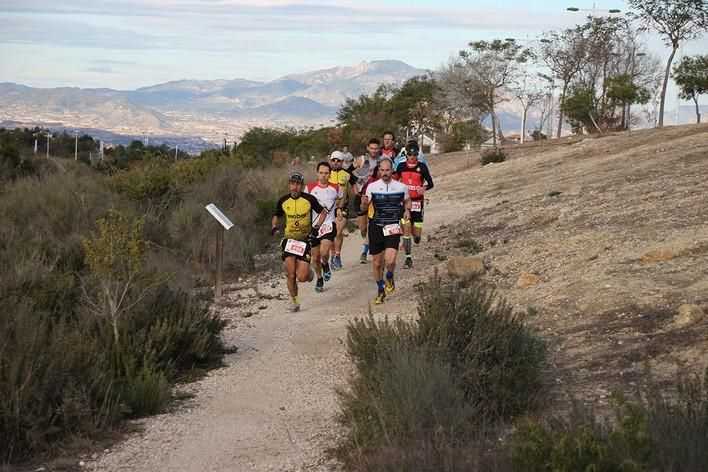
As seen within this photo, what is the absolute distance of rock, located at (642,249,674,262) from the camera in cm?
1186

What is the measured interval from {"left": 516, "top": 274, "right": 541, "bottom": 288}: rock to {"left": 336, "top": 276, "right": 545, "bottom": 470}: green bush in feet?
13.5

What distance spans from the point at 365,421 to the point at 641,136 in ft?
91.7

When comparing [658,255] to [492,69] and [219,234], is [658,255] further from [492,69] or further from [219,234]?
[492,69]

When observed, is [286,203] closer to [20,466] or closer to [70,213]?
[20,466]

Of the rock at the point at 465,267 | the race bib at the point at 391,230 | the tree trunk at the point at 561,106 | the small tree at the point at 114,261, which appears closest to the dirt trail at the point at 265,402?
the rock at the point at 465,267

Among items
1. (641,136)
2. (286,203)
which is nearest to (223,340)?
(286,203)

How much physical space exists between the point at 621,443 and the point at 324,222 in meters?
8.90

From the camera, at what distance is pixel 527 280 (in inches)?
504

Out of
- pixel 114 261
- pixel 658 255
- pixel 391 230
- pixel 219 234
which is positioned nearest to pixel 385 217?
pixel 391 230

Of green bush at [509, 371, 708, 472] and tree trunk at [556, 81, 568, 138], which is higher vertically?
tree trunk at [556, 81, 568, 138]

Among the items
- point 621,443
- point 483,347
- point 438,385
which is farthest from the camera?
point 483,347

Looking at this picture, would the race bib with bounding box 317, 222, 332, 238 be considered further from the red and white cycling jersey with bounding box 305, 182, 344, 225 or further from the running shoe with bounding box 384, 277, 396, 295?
the running shoe with bounding box 384, 277, 396, 295

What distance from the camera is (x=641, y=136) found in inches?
1296

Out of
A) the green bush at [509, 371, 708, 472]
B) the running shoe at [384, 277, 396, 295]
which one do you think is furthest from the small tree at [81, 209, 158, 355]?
the green bush at [509, 371, 708, 472]
